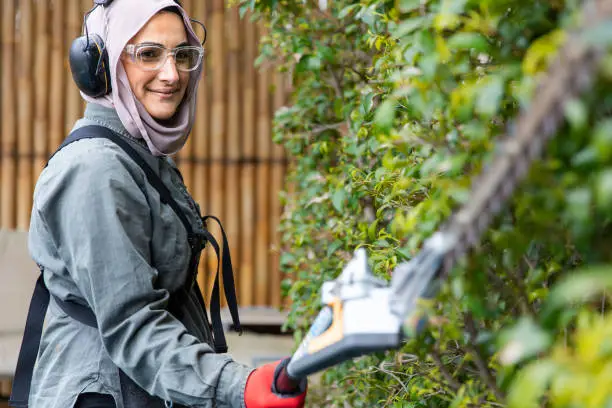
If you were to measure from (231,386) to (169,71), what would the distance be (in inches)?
31.9

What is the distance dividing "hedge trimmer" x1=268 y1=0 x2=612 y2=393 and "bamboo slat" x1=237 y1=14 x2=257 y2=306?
4592 millimetres

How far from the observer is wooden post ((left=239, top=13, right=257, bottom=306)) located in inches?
248

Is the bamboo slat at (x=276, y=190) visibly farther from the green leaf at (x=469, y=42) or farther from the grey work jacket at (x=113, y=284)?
the green leaf at (x=469, y=42)

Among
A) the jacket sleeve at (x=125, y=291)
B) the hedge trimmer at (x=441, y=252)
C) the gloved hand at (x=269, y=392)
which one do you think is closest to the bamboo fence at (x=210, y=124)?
the jacket sleeve at (x=125, y=291)

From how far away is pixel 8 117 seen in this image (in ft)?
20.8

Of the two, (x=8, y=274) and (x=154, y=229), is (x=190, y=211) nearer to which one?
(x=154, y=229)

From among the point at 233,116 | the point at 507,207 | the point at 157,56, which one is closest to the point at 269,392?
the point at 507,207

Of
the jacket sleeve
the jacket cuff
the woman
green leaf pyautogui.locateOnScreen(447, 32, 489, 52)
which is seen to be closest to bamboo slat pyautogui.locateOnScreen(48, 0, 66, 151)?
the woman

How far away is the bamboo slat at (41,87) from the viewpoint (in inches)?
250

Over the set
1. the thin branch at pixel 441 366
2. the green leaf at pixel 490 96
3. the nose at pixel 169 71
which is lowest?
the thin branch at pixel 441 366

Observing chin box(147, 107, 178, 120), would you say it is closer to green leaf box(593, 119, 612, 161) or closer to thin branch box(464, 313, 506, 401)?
thin branch box(464, 313, 506, 401)

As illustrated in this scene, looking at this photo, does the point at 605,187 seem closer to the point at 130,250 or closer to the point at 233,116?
the point at 130,250

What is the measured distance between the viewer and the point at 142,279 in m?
1.91

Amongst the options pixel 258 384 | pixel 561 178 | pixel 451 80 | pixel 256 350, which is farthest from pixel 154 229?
pixel 256 350
